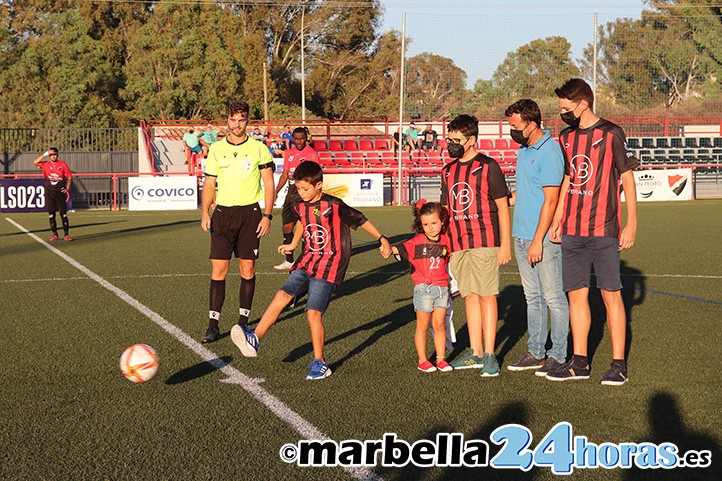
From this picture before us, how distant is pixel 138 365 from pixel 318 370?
122cm

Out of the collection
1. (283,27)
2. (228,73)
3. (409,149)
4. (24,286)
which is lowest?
(24,286)

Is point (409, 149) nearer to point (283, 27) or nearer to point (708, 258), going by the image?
A: point (708, 258)

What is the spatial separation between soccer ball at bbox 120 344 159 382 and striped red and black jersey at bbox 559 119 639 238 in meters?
2.97

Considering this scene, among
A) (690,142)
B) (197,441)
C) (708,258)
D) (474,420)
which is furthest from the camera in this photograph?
(690,142)

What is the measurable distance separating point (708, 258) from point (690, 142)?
31.1 m

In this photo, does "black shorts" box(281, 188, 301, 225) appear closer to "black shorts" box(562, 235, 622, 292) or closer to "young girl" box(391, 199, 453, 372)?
"young girl" box(391, 199, 453, 372)

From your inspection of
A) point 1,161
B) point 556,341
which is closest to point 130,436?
point 556,341

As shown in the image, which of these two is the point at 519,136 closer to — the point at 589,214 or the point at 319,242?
the point at 589,214

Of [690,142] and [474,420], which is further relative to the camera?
[690,142]

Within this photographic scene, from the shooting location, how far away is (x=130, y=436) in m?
5.17

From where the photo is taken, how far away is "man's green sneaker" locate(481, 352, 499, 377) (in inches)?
261

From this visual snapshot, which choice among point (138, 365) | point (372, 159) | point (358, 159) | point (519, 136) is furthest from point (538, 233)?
point (372, 159)

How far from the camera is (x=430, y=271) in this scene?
6.88 metres

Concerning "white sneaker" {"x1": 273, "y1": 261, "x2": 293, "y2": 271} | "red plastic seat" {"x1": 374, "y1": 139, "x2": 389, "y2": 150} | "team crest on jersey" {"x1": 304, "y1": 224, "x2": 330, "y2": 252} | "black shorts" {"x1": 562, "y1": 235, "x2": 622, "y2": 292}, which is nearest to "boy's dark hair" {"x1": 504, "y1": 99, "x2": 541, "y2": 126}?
"black shorts" {"x1": 562, "y1": 235, "x2": 622, "y2": 292}
